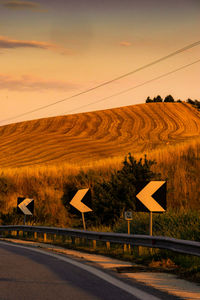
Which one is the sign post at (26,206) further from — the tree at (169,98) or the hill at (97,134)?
the tree at (169,98)

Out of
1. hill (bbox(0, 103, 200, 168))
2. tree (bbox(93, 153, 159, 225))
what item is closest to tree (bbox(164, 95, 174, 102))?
hill (bbox(0, 103, 200, 168))

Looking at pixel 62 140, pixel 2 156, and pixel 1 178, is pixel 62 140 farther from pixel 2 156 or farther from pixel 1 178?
pixel 1 178

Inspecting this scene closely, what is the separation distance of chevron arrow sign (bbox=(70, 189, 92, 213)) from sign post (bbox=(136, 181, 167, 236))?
4813mm

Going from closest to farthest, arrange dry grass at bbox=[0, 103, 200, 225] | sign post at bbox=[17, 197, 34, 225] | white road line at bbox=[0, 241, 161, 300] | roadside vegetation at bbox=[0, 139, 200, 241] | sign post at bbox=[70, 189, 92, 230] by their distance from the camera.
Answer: white road line at bbox=[0, 241, 161, 300] < roadside vegetation at bbox=[0, 139, 200, 241] < sign post at bbox=[70, 189, 92, 230] < sign post at bbox=[17, 197, 34, 225] < dry grass at bbox=[0, 103, 200, 225]

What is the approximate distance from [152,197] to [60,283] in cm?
573

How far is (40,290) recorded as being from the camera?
27.4 ft

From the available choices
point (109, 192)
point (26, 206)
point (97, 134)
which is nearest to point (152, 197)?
point (109, 192)

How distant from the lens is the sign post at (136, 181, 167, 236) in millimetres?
14281

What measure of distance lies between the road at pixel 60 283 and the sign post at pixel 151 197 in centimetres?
250

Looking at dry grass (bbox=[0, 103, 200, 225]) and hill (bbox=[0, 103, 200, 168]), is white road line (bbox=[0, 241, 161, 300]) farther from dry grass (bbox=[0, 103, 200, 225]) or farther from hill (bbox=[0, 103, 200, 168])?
hill (bbox=[0, 103, 200, 168])

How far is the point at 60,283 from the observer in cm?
911

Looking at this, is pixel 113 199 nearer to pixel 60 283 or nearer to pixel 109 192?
pixel 109 192

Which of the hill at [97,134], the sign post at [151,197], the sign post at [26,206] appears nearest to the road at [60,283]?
the sign post at [151,197]

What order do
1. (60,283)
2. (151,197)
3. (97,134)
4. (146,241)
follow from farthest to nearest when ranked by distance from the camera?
(97,134), (151,197), (146,241), (60,283)
